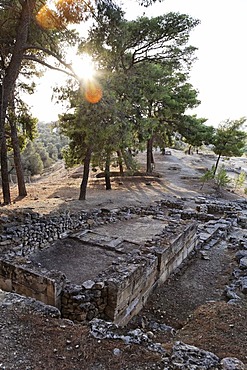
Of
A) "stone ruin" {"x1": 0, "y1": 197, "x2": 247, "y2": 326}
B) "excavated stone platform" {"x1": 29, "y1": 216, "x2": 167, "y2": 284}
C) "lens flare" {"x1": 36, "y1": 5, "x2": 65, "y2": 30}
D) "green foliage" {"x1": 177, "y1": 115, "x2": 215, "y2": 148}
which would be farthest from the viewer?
"green foliage" {"x1": 177, "y1": 115, "x2": 215, "y2": 148}

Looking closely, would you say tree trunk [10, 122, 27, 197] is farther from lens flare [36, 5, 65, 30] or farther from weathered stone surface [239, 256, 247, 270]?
weathered stone surface [239, 256, 247, 270]

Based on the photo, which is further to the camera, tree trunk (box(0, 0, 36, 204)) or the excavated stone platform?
tree trunk (box(0, 0, 36, 204))

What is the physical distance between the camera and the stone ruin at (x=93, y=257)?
17.1 ft

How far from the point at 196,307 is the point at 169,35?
14487mm

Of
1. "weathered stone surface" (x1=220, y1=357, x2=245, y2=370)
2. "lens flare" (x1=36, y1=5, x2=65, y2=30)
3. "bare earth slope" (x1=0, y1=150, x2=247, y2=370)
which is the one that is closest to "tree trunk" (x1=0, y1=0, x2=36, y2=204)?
"lens flare" (x1=36, y1=5, x2=65, y2=30)

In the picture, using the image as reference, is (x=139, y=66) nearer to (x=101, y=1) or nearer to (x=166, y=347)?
(x=101, y=1)

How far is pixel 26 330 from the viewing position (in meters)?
3.81

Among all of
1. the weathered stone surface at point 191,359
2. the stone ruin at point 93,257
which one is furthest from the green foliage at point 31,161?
the weathered stone surface at point 191,359

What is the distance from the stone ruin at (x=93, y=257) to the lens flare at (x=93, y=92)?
157 inches

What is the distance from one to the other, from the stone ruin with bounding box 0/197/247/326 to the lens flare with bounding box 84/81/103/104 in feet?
13.1

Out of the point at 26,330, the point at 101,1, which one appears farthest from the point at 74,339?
the point at 101,1

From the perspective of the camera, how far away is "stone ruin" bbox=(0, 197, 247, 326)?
5.21 metres

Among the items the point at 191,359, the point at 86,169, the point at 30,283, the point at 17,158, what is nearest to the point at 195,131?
the point at 86,169

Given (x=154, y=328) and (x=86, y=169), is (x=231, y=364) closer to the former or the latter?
(x=154, y=328)
